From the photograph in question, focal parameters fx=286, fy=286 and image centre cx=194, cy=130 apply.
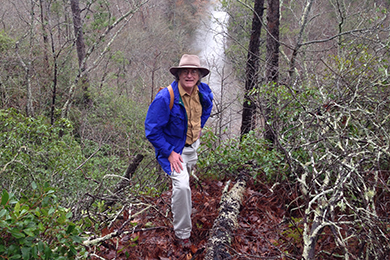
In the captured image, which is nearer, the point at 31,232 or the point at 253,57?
the point at 31,232

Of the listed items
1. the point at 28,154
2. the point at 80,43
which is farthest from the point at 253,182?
the point at 80,43

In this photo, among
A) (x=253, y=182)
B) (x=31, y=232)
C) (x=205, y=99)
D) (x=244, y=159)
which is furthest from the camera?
(x=244, y=159)

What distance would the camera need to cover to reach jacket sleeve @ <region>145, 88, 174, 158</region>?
2943mm

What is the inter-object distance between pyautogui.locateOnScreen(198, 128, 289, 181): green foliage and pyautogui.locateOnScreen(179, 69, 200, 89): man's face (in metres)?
1.77

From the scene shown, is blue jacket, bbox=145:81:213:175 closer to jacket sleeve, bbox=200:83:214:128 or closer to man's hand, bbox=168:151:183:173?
man's hand, bbox=168:151:183:173

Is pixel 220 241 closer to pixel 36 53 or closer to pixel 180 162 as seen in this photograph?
pixel 180 162

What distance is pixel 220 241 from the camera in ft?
9.64

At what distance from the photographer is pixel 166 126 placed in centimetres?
315

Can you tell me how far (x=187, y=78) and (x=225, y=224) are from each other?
66.2 inches

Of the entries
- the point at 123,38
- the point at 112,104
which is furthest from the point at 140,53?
the point at 112,104

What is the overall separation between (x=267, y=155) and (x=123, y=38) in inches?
685

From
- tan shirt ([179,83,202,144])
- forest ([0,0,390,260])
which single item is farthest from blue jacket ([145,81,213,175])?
forest ([0,0,390,260])

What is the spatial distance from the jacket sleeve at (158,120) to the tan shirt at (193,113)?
0.29m

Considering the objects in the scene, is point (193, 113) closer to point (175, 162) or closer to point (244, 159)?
point (175, 162)
